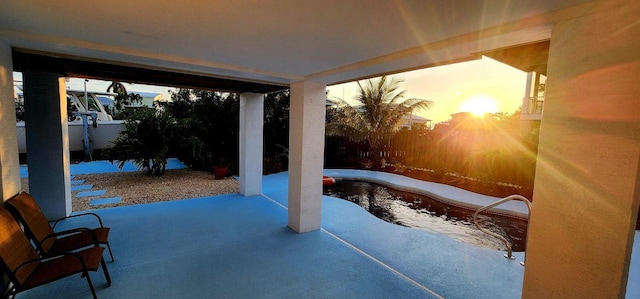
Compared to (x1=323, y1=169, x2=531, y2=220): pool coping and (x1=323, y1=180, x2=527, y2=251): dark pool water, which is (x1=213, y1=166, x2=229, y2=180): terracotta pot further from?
(x1=323, y1=169, x2=531, y2=220): pool coping

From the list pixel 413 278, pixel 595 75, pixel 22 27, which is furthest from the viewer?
pixel 413 278

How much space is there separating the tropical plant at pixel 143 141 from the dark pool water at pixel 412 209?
18.0ft

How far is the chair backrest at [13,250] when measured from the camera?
2.29 metres

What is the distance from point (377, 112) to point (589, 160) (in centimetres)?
1041

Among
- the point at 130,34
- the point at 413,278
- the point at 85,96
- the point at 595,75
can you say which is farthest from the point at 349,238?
the point at 85,96

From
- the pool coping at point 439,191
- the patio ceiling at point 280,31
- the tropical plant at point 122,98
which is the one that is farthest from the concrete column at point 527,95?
the tropical plant at point 122,98

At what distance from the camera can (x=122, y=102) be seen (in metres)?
17.8

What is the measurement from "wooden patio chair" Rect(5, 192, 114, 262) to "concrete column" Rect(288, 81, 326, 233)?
8.94ft

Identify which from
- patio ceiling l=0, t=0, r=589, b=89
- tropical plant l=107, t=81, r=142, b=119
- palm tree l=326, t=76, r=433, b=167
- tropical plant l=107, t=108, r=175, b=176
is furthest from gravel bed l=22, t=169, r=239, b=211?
tropical plant l=107, t=81, r=142, b=119

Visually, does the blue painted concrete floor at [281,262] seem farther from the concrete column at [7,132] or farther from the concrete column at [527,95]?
the concrete column at [527,95]

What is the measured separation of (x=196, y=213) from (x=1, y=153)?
324 centimetres

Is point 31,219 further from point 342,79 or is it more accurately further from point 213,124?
point 213,124

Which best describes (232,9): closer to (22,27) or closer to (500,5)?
(500,5)

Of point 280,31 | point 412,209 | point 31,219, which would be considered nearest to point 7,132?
point 31,219
